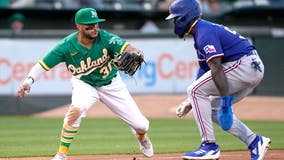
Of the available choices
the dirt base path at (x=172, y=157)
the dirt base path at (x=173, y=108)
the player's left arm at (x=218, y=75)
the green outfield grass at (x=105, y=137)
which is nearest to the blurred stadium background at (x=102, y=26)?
the dirt base path at (x=173, y=108)

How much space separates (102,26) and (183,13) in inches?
571

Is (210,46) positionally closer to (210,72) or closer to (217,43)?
(217,43)

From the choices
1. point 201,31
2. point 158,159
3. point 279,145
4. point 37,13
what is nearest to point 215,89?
point 201,31

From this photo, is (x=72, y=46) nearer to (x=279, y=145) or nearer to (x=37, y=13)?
(x=279, y=145)

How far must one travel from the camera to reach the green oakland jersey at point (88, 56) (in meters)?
9.19

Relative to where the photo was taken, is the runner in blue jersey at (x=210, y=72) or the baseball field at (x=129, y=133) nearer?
the runner in blue jersey at (x=210, y=72)

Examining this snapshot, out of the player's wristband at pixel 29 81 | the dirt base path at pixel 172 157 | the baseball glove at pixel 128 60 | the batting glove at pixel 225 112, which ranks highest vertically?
the baseball glove at pixel 128 60

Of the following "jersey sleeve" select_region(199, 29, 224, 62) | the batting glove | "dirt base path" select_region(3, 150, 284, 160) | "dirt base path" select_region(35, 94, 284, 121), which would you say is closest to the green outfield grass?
"dirt base path" select_region(3, 150, 284, 160)

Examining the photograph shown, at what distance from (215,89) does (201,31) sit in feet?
2.34

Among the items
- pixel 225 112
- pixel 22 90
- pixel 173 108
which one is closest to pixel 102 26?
pixel 173 108

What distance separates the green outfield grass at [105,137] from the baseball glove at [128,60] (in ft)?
6.54

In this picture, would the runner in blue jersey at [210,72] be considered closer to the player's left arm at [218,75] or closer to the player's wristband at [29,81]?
the player's left arm at [218,75]

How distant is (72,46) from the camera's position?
362 inches

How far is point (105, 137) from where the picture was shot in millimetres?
13102
